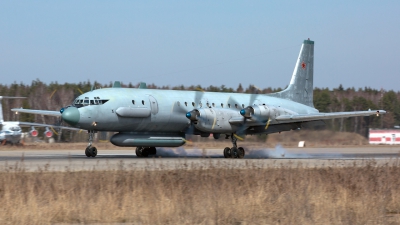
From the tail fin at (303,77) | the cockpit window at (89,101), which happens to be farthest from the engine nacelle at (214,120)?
the tail fin at (303,77)

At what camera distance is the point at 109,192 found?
579 inches

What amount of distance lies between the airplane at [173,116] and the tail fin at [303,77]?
1988 mm

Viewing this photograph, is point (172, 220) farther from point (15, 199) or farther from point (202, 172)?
point (202, 172)

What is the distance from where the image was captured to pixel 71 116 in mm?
29125

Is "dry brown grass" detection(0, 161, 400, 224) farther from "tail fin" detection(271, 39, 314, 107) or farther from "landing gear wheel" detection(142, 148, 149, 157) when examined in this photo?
"tail fin" detection(271, 39, 314, 107)

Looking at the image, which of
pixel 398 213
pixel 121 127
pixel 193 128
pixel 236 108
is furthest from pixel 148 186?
pixel 236 108

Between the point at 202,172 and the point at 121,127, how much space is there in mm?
13084

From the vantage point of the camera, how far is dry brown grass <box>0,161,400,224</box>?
12.3m

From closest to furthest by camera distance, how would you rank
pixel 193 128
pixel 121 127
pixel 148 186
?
pixel 148 186 < pixel 121 127 < pixel 193 128

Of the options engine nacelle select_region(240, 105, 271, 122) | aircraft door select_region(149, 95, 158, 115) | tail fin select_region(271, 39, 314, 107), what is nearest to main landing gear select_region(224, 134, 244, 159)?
engine nacelle select_region(240, 105, 271, 122)

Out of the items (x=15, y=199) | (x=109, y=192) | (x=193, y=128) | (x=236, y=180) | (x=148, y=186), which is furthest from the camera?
(x=193, y=128)

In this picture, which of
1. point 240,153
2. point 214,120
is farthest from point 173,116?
point 240,153

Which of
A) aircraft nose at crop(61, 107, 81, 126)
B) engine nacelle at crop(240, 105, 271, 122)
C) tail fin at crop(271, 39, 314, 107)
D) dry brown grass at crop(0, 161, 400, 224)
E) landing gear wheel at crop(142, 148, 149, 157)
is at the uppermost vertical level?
tail fin at crop(271, 39, 314, 107)

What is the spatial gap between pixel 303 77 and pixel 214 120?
10.2m
